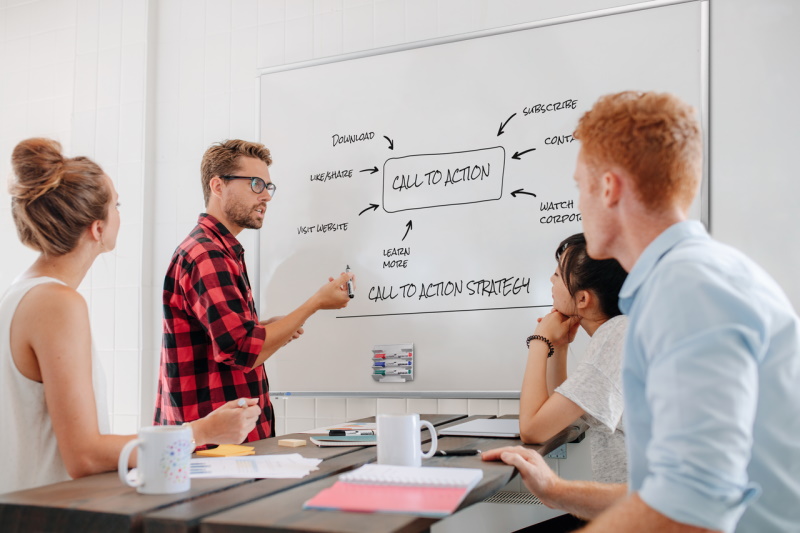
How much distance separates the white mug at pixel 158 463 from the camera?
113 cm

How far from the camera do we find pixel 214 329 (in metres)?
2.01

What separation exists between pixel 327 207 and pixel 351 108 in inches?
14.9

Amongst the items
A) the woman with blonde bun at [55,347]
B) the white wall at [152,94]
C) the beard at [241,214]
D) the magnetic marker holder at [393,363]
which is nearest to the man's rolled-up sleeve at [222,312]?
the beard at [241,214]

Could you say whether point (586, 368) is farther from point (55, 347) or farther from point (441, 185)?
point (55, 347)

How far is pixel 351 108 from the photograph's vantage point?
2.69m

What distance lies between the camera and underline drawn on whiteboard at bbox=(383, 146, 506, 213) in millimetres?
2449

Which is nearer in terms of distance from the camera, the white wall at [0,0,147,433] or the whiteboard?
the whiteboard

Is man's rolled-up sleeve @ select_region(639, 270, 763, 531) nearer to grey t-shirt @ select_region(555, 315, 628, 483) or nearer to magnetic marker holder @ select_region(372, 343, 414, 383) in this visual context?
grey t-shirt @ select_region(555, 315, 628, 483)

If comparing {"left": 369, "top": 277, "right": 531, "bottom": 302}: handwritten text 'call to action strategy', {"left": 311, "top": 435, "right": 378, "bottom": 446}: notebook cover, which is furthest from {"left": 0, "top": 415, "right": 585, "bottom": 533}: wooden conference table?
{"left": 369, "top": 277, "right": 531, "bottom": 302}: handwritten text 'call to action strategy'

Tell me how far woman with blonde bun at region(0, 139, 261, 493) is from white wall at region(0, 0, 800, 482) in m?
1.23

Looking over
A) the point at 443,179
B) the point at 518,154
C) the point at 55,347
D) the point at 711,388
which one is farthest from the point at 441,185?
the point at 711,388

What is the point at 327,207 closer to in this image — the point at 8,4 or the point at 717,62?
the point at 717,62

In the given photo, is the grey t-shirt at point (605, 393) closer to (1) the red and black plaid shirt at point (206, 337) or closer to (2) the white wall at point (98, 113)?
(1) the red and black plaid shirt at point (206, 337)

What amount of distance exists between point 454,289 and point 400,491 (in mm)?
1437
